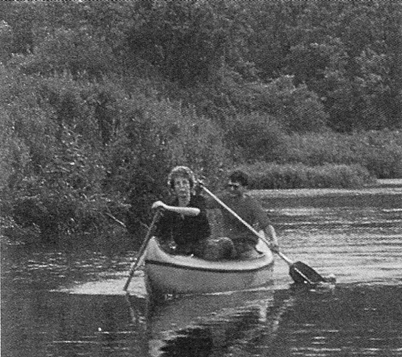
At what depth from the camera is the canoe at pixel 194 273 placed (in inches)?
622

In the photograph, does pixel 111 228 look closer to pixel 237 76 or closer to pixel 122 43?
pixel 122 43

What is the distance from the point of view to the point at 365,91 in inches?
2608

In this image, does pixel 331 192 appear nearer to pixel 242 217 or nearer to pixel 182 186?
pixel 242 217

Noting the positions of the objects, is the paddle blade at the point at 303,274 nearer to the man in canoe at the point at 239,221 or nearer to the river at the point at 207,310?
the river at the point at 207,310

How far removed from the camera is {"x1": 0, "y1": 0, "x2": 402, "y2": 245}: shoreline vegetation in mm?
26484

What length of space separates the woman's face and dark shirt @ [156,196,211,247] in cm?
15

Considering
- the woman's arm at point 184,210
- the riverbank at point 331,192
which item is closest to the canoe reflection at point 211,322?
the woman's arm at point 184,210

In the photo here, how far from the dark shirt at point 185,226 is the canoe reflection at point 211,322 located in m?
0.73

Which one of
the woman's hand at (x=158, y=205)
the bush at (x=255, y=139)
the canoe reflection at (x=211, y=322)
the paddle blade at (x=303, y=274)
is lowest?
the bush at (x=255, y=139)

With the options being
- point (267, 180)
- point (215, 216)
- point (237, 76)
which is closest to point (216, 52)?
point (237, 76)

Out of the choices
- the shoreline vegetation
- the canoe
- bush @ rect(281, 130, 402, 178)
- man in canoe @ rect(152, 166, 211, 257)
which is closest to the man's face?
the canoe

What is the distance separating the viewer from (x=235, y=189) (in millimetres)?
17469

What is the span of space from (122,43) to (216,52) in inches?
182

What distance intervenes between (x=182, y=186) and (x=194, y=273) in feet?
3.93
